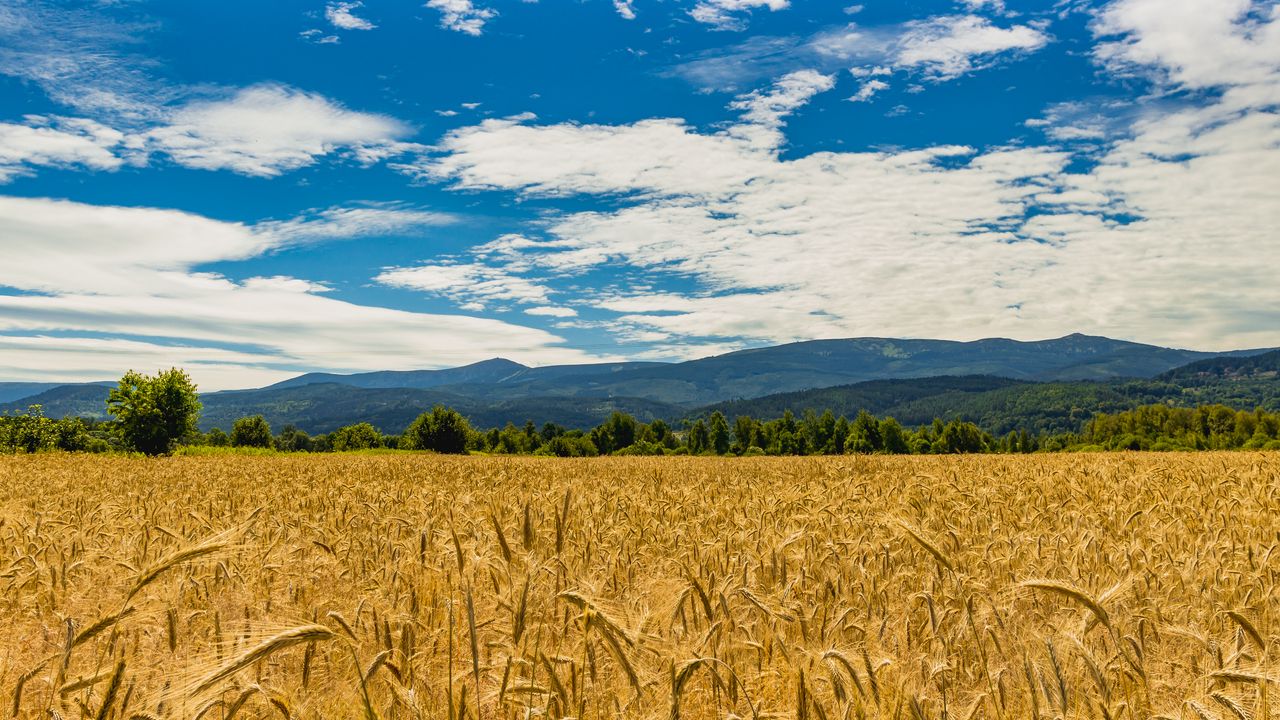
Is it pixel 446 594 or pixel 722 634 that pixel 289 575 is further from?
pixel 722 634

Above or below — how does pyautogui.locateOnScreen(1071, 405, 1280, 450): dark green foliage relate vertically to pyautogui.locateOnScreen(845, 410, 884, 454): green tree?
above

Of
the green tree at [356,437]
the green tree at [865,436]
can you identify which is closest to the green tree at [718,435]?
the green tree at [865,436]

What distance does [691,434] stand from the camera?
3132 inches

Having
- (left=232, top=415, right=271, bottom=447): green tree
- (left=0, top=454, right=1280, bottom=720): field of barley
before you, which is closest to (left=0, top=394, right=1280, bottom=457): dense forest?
(left=232, top=415, right=271, bottom=447): green tree

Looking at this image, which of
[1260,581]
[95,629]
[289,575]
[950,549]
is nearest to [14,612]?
[289,575]

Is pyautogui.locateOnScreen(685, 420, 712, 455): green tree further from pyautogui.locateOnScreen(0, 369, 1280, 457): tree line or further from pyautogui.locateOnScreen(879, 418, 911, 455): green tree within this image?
pyautogui.locateOnScreen(879, 418, 911, 455): green tree

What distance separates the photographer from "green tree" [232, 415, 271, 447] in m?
78.3

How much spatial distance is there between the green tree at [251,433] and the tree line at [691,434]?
25 cm

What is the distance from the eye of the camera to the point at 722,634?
4203mm

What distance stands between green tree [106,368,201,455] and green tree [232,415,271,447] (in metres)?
25.7

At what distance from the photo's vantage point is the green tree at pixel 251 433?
78287 millimetres

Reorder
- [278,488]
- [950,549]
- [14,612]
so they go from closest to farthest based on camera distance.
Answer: [14,612] < [950,549] < [278,488]

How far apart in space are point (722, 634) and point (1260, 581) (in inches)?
165

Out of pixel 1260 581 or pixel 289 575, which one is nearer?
pixel 1260 581
